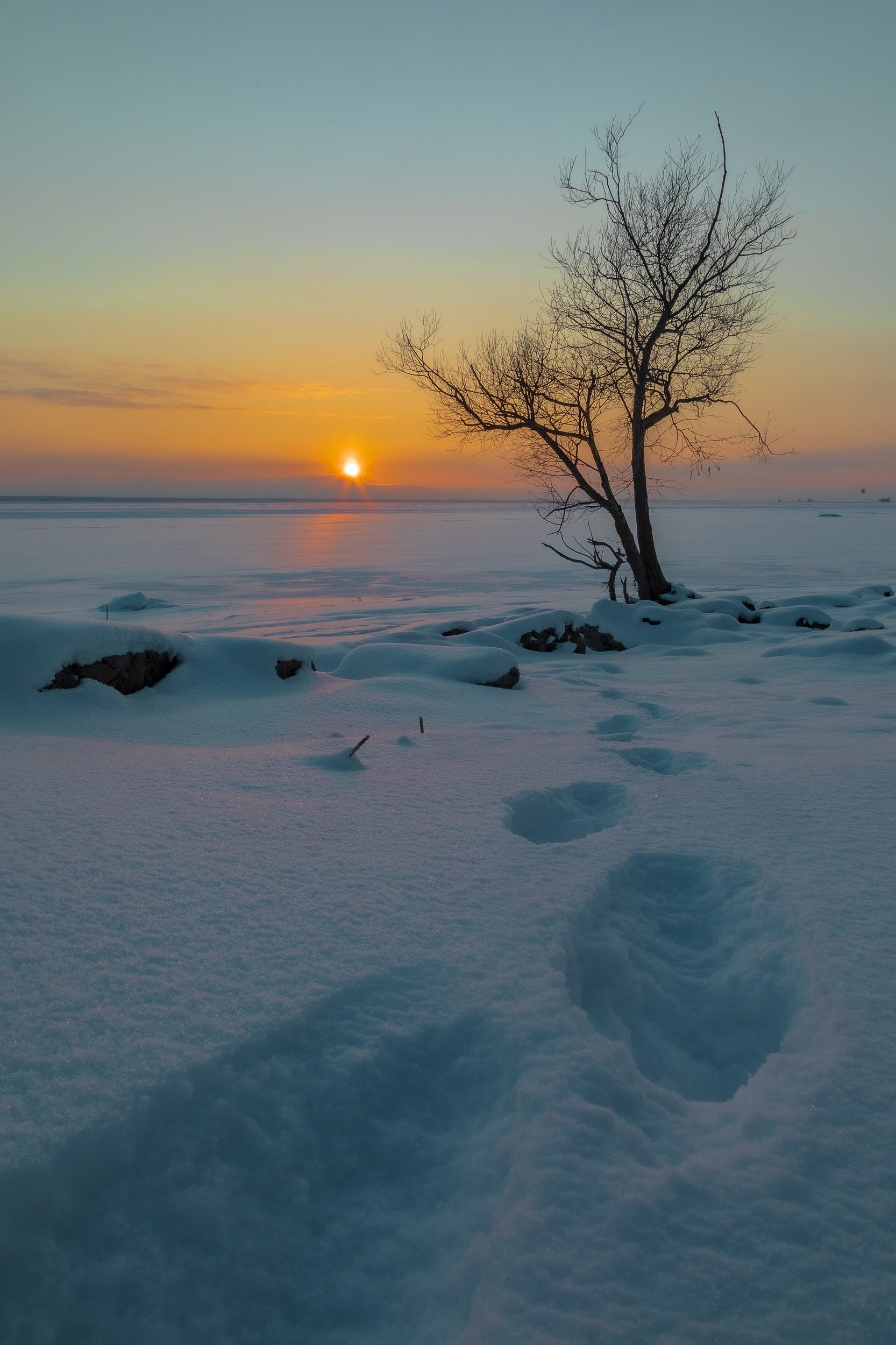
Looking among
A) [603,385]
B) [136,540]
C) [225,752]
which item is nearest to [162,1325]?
[225,752]


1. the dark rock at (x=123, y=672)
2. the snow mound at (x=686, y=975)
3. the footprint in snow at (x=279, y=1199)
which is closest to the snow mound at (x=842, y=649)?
the snow mound at (x=686, y=975)

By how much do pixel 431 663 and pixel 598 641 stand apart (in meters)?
3.28

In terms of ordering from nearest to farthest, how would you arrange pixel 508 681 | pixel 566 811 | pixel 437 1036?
pixel 437 1036
pixel 566 811
pixel 508 681

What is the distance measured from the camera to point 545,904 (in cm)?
223

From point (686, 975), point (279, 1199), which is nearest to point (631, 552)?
point (686, 975)

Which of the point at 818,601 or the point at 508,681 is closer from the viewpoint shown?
the point at 508,681

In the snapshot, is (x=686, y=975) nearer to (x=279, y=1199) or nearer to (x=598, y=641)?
(x=279, y=1199)

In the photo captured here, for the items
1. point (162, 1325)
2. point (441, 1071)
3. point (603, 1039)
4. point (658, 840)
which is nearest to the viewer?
point (162, 1325)

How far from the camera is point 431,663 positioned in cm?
569

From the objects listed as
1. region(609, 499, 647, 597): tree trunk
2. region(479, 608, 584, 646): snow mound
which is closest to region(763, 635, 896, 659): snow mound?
region(479, 608, 584, 646): snow mound

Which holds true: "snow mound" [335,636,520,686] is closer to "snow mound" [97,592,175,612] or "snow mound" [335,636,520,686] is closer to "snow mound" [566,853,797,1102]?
"snow mound" [566,853,797,1102]

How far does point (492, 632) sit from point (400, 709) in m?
3.23

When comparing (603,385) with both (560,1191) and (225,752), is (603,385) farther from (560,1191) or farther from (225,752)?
(560,1191)

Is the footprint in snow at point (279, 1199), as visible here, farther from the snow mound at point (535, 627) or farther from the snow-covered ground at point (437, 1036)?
the snow mound at point (535, 627)
